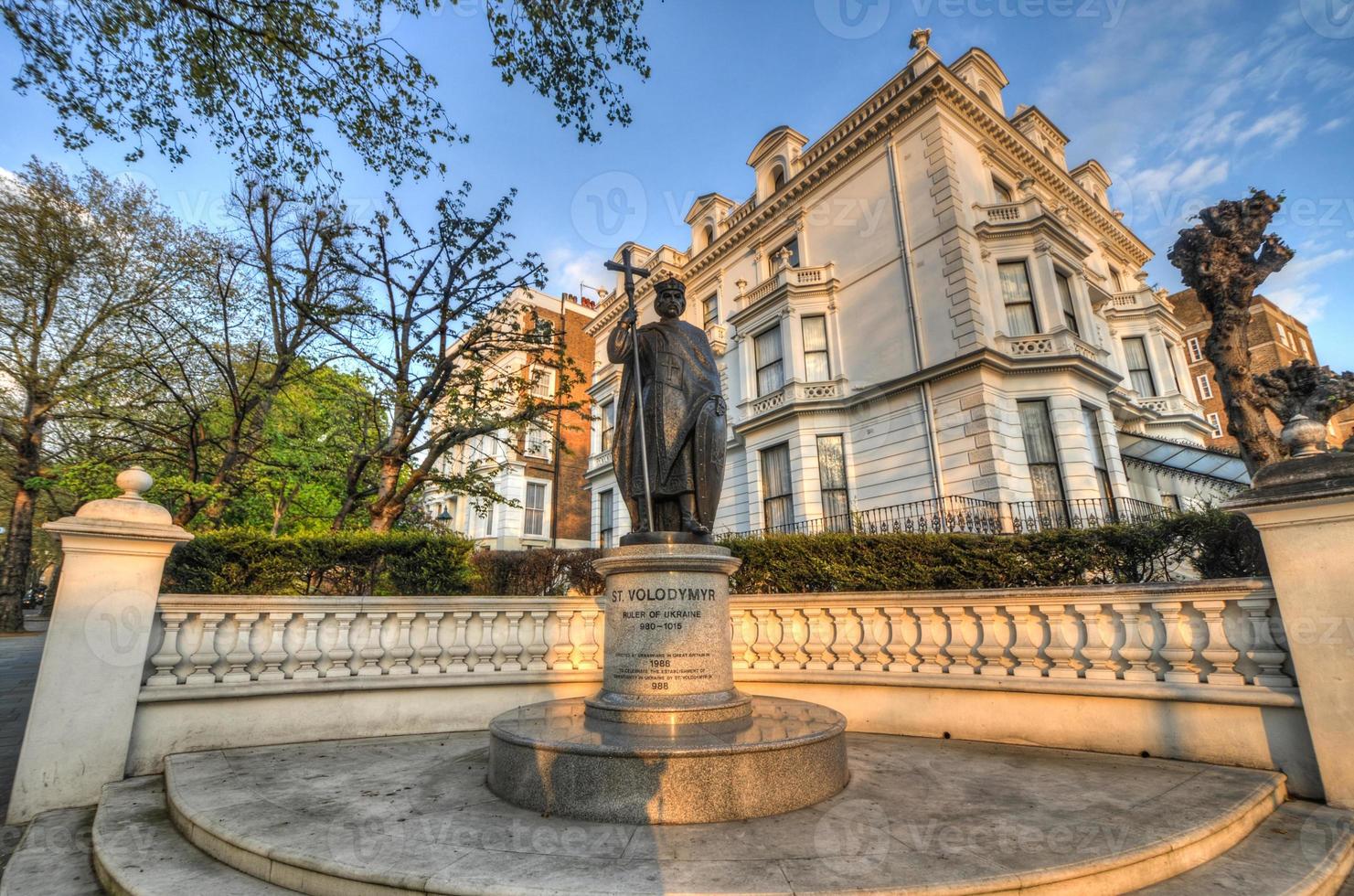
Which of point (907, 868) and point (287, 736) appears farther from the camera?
point (287, 736)

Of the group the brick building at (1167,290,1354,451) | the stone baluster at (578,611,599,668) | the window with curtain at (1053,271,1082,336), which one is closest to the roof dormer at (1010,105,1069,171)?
the window with curtain at (1053,271,1082,336)

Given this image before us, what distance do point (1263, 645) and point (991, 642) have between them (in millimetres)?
1774

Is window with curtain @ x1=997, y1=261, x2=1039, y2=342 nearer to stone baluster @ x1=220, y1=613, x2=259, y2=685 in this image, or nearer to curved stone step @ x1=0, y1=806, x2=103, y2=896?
stone baluster @ x1=220, y1=613, x2=259, y2=685

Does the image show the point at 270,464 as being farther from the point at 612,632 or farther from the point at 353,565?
the point at 612,632

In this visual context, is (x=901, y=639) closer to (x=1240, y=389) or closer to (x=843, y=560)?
(x=843, y=560)

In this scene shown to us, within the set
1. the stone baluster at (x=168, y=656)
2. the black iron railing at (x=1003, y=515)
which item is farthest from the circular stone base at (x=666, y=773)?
the black iron railing at (x=1003, y=515)

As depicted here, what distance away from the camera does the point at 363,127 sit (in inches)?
283

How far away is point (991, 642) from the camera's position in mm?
5234

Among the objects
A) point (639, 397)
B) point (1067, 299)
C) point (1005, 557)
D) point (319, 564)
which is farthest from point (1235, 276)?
point (319, 564)

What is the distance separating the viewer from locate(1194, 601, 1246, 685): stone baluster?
4238mm

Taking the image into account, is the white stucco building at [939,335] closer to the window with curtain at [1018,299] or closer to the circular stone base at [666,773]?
the window with curtain at [1018,299]

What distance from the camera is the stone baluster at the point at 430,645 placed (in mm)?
5926

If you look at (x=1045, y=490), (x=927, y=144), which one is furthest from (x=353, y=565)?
(x=927, y=144)

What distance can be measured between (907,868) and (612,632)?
2.72 m
